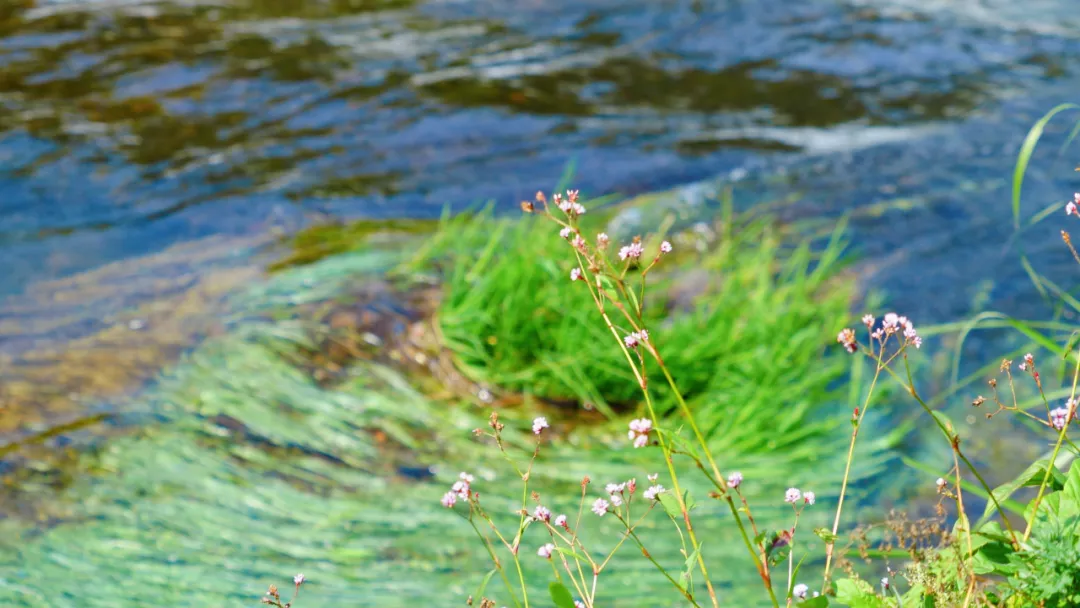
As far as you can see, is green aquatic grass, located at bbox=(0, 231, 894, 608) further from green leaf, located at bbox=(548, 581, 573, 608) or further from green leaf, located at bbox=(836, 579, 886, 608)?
green leaf, located at bbox=(548, 581, 573, 608)

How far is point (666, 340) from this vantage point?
A: 13.7 feet

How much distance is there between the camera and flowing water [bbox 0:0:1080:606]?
10.4ft

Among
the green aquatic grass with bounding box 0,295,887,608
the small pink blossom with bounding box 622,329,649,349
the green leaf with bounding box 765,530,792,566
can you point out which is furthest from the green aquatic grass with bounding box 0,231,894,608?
the small pink blossom with bounding box 622,329,649,349

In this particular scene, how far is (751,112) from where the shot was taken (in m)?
7.46

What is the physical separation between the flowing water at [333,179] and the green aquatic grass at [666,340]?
40cm

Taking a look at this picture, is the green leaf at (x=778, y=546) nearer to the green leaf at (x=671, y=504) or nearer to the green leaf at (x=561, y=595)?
the green leaf at (x=671, y=504)

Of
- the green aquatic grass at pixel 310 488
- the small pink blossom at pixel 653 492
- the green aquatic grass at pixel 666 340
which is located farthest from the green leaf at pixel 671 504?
the green aquatic grass at pixel 666 340

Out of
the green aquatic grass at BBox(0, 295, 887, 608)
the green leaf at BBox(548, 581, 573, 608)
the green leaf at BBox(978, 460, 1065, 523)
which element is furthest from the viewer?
the green aquatic grass at BBox(0, 295, 887, 608)

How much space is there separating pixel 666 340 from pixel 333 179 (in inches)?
114

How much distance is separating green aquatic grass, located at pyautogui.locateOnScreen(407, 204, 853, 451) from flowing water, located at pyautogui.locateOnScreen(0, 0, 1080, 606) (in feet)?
1.31

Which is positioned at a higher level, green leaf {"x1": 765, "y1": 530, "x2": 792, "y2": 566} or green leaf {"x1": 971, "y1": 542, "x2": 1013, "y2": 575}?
green leaf {"x1": 765, "y1": 530, "x2": 792, "y2": 566}

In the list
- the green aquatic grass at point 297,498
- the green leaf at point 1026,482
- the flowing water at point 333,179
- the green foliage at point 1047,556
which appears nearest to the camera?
the green foliage at point 1047,556

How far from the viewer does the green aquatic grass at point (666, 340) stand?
13.0ft

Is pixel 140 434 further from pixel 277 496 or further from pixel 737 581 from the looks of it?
pixel 737 581
